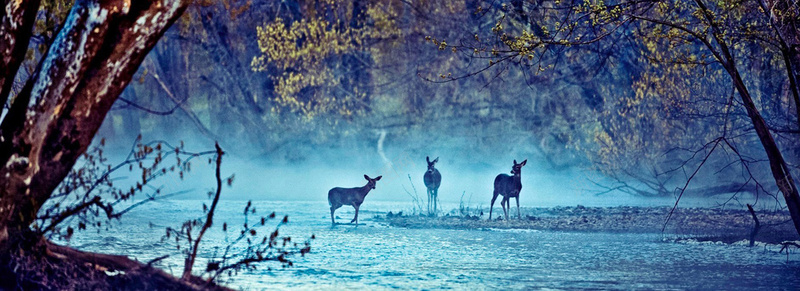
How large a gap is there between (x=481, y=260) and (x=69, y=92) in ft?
16.5

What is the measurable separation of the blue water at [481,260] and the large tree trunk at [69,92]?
1.44 metres

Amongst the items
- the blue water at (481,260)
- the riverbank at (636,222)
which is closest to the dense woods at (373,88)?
the riverbank at (636,222)

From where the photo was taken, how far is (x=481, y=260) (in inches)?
347

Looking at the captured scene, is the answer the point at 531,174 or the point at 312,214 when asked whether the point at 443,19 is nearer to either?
the point at 531,174

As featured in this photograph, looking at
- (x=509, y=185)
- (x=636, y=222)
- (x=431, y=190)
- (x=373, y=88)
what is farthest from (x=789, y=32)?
(x=373, y=88)

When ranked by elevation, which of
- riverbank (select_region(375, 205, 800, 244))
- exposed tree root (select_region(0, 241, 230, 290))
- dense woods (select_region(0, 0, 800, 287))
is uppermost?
dense woods (select_region(0, 0, 800, 287))

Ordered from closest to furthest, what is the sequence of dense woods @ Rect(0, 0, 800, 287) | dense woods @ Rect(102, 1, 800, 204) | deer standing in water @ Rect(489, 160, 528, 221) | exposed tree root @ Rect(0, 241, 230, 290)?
1. exposed tree root @ Rect(0, 241, 230, 290)
2. deer standing in water @ Rect(489, 160, 528, 221)
3. dense woods @ Rect(0, 0, 800, 287)
4. dense woods @ Rect(102, 1, 800, 204)

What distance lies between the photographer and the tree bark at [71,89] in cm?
486

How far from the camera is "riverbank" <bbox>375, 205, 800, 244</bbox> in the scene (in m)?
11.3

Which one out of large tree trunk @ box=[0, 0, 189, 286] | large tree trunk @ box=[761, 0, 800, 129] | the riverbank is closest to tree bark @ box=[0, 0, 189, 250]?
large tree trunk @ box=[0, 0, 189, 286]

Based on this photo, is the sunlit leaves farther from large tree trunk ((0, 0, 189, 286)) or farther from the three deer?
large tree trunk ((0, 0, 189, 286))

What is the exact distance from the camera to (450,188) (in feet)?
67.9

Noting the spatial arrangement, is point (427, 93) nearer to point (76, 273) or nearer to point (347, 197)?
point (347, 197)

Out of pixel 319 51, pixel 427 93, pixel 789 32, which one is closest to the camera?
pixel 789 32
